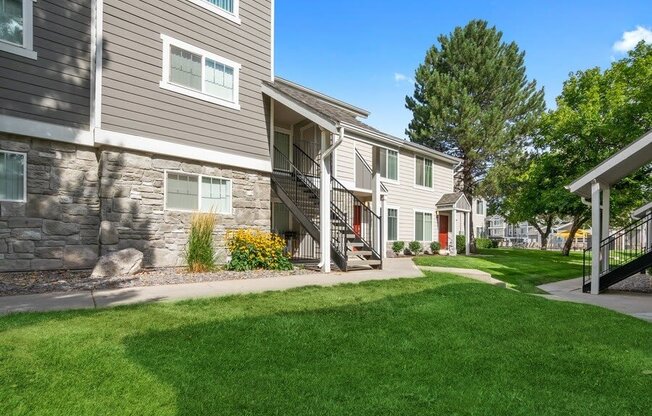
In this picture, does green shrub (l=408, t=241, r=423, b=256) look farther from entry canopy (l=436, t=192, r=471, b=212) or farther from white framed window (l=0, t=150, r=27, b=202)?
white framed window (l=0, t=150, r=27, b=202)

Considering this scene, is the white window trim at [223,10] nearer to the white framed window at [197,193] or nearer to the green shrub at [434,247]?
the white framed window at [197,193]

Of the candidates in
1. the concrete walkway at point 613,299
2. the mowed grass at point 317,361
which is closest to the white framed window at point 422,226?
the concrete walkway at point 613,299

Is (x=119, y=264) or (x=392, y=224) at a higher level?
(x=392, y=224)

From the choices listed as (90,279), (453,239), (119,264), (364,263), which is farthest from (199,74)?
(453,239)

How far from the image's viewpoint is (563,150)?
63.5 feet

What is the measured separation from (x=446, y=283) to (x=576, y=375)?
4.89m

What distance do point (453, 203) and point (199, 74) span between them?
15.1 meters

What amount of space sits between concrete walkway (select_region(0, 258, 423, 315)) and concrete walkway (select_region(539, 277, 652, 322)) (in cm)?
429

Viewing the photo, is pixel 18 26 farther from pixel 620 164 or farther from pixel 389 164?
pixel 389 164

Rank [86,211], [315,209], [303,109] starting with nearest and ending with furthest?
1. [86,211]
2. [303,109]
3. [315,209]

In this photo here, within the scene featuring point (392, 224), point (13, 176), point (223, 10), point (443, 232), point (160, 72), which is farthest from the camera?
point (443, 232)

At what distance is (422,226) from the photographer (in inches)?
803

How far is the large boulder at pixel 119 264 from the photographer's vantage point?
7.27 m

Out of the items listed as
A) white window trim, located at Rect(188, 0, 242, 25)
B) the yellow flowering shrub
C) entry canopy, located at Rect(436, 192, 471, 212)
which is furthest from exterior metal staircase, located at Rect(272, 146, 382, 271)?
entry canopy, located at Rect(436, 192, 471, 212)
